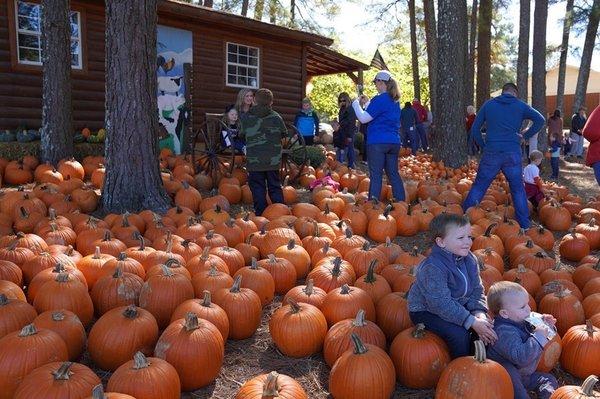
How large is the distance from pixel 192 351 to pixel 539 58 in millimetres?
→ 14335

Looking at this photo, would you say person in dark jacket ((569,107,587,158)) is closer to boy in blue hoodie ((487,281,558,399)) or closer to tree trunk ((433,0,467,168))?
tree trunk ((433,0,467,168))

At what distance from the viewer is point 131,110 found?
20.7 ft

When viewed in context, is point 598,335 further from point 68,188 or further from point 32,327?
point 68,188

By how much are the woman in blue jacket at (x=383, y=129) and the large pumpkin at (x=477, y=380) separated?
441 centimetres

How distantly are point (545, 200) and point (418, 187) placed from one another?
6.08 ft

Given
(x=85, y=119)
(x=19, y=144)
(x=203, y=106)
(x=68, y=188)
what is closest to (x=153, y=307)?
(x=68, y=188)

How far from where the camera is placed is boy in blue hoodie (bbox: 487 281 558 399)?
290cm

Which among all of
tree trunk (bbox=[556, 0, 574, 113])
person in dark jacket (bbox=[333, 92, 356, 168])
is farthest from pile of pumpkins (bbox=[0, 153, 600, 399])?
tree trunk (bbox=[556, 0, 574, 113])

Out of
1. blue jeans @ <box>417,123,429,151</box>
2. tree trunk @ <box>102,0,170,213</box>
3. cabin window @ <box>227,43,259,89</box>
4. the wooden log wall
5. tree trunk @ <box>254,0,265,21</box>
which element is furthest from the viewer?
tree trunk @ <box>254,0,265,21</box>

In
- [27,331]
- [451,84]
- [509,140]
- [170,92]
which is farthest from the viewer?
[170,92]

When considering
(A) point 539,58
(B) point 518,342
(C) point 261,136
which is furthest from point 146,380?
(A) point 539,58

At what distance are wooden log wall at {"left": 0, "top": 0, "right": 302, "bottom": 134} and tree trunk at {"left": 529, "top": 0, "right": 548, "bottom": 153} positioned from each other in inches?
278

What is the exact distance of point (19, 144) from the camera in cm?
932

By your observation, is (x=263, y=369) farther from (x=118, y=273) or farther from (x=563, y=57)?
(x=563, y=57)
